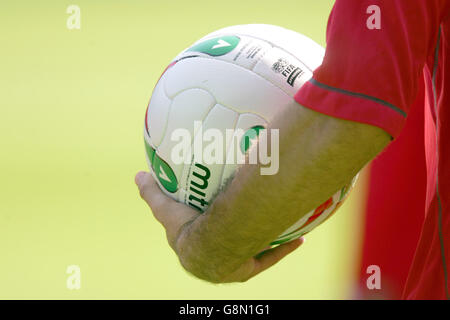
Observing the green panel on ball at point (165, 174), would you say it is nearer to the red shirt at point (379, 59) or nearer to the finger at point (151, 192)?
the finger at point (151, 192)

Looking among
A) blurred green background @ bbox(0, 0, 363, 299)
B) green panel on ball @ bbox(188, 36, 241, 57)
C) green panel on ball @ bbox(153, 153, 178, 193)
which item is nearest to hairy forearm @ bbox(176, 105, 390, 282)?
green panel on ball @ bbox(153, 153, 178, 193)

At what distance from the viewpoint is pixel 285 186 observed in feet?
2.19

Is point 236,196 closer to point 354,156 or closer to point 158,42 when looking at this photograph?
point 354,156

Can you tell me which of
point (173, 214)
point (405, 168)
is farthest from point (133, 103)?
point (173, 214)

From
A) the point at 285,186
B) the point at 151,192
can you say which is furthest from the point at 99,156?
the point at 285,186

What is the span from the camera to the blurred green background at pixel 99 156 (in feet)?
6.88

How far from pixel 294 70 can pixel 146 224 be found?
1.56 meters

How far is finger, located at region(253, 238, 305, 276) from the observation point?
0.95 meters

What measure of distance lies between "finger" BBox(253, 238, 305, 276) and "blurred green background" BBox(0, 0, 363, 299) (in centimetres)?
89

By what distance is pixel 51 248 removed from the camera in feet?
7.14

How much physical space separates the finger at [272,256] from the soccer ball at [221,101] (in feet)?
0.11

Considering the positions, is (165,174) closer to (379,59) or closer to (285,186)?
(285,186)

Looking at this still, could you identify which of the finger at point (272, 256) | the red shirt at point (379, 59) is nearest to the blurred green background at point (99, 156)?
the finger at point (272, 256)

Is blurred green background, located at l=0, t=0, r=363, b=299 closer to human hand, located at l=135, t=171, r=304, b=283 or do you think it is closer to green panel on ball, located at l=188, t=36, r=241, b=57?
human hand, located at l=135, t=171, r=304, b=283
